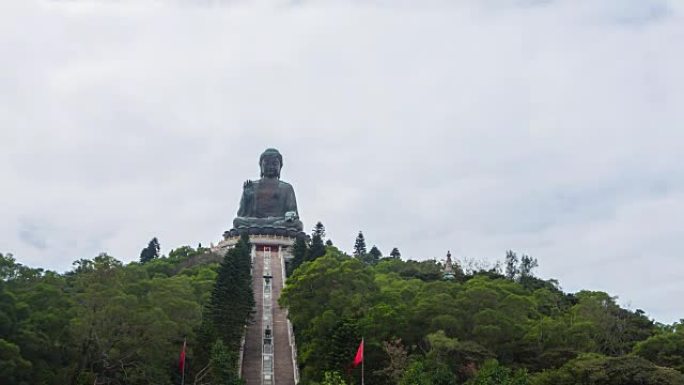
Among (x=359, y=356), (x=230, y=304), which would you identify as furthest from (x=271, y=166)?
(x=359, y=356)

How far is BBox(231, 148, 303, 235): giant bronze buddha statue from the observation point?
66.5 m

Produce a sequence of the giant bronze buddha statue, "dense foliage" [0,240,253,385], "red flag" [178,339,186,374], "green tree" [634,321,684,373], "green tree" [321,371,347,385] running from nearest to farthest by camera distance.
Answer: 1. "green tree" [321,371,347,385]
2. "dense foliage" [0,240,253,385]
3. "green tree" [634,321,684,373]
4. "red flag" [178,339,186,374]
5. the giant bronze buddha statue

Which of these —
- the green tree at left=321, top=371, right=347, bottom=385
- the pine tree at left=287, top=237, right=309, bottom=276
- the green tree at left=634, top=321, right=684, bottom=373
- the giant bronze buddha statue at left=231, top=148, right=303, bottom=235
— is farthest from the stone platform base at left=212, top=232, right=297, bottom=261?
the green tree at left=634, top=321, right=684, bottom=373

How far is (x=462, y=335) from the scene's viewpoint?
3400cm

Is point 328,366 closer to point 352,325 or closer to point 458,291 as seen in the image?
point 352,325

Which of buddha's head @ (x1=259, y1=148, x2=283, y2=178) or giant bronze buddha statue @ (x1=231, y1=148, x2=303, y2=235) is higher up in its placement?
buddha's head @ (x1=259, y1=148, x2=283, y2=178)

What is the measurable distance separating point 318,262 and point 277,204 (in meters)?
31.2

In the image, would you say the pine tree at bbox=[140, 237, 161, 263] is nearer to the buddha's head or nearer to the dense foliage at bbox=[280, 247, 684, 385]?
the buddha's head

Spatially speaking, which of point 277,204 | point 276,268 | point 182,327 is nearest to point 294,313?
point 182,327

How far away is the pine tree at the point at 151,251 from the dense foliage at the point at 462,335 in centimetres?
3569

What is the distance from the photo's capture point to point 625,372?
2759 cm

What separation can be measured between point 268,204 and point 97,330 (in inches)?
1447

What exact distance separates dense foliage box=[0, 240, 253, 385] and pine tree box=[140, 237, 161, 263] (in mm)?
35984

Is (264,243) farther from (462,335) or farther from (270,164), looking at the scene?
(462,335)
